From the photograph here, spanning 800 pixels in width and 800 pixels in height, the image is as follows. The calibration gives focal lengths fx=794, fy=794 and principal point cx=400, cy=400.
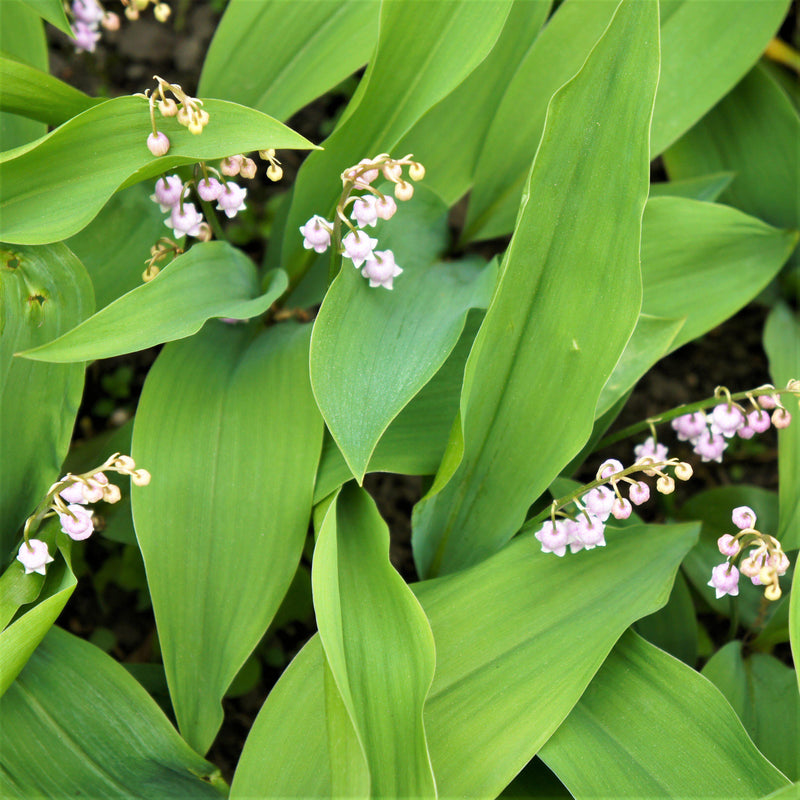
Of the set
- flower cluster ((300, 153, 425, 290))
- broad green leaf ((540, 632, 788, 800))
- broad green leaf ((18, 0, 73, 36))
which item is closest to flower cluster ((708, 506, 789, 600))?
broad green leaf ((540, 632, 788, 800))

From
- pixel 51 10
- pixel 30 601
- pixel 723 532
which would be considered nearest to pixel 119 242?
pixel 51 10

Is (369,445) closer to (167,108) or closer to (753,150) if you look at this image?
(167,108)

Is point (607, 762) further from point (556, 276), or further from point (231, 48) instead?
point (231, 48)

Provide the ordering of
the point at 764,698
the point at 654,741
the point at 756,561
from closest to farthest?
1. the point at 756,561
2. the point at 654,741
3. the point at 764,698

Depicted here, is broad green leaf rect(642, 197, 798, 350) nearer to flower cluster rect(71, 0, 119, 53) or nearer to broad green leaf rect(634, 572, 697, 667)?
broad green leaf rect(634, 572, 697, 667)

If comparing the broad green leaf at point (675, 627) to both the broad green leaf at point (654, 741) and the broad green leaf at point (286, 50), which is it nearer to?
the broad green leaf at point (654, 741)

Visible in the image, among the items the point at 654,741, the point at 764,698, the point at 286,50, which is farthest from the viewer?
the point at 286,50

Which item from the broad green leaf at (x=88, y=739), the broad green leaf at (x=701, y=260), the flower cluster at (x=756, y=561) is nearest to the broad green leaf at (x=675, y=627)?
the flower cluster at (x=756, y=561)
